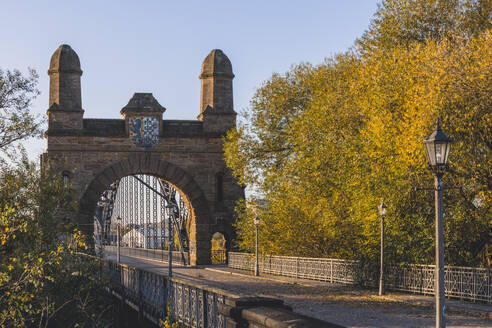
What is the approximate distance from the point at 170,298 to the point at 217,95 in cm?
2547

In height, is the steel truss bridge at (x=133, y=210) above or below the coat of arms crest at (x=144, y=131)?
below

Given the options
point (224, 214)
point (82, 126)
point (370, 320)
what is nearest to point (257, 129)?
point (224, 214)

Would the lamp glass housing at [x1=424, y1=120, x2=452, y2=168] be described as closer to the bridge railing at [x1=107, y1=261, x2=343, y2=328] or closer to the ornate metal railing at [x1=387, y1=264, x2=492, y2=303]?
the bridge railing at [x1=107, y1=261, x2=343, y2=328]

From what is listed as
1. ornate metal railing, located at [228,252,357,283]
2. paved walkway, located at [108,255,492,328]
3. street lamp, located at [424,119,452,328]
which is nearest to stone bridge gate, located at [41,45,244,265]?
ornate metal railing, located at [228,252,357,283]

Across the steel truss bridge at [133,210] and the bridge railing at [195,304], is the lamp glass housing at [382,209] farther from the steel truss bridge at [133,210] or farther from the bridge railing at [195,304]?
the steel truss bridge at [133,210]

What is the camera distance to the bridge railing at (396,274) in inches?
706

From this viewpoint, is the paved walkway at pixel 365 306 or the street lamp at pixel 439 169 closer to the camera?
the street lamp at pixel 439 169

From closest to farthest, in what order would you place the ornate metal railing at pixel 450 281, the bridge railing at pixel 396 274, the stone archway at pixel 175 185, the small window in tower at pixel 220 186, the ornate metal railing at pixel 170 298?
the ornate metal railing at pixel 170 298, the ornate metal railing at pixel 450 281, the bridge railing at pixel 396 274, the stone archway at pixel 175 185, the small window in tower at pixel 220 186

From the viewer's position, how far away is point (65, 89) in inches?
1463

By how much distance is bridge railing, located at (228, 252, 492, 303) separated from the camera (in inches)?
706

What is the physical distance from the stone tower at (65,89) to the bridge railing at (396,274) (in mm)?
12722

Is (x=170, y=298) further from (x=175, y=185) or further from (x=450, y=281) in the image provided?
(x=175, y=185)

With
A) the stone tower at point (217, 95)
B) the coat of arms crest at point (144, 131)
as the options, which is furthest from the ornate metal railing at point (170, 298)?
the stone tower at point (217, 95)

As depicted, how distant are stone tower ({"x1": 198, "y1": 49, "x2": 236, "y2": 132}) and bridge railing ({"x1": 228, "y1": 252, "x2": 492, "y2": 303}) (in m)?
9.36
